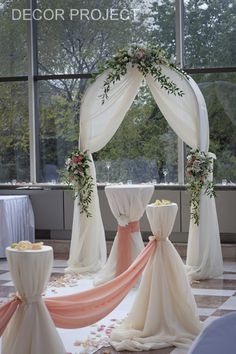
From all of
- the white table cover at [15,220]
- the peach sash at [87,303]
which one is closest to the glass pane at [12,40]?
the white table cover at [15,220]

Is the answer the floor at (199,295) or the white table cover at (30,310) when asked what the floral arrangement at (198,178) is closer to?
the floor at (199,295)

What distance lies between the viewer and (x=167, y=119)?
28.8ft

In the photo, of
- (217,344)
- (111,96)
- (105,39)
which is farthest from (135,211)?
(217,344)

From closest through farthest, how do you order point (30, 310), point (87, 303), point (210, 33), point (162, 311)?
point (30, 310) → point (87, 303) → point (162, 311) → point (210, 33)

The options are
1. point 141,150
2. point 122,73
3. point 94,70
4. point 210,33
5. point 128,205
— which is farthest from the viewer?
point 94,70

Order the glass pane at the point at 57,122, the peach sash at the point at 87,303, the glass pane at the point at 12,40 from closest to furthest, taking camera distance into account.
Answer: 1. the peach sash at the point at 87,303
2. the glass pane at the point at 57,122
3. the glass pane at the point at 12,40

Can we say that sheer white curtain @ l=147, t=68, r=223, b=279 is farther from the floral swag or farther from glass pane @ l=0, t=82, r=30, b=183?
glass pane @ l=0, t=82, r=30, b=183

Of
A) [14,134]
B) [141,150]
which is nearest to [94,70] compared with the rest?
[141,150]

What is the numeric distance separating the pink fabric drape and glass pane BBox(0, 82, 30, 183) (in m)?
3.65

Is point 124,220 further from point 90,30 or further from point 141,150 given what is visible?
point 90,30

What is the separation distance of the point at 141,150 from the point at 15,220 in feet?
6.61

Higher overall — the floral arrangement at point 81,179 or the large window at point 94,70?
the large window at point 94,70

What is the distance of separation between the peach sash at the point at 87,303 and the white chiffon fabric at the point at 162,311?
10 centimetres

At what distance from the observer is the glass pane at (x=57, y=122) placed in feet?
35.3
